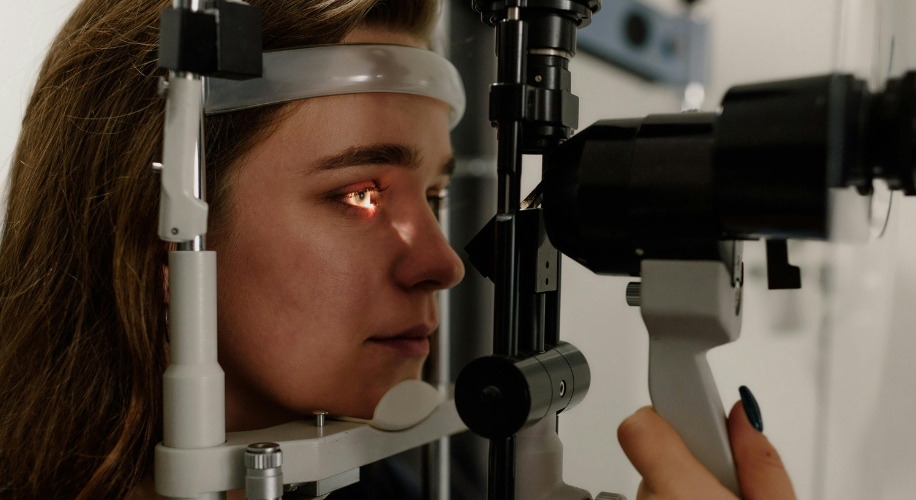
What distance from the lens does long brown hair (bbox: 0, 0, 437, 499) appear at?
83 centimetres

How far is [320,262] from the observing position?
84 centimetres

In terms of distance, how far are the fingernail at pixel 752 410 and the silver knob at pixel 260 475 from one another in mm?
397

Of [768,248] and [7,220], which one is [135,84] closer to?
[7,220]

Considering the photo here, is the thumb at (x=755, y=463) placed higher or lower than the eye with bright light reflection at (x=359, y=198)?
lower

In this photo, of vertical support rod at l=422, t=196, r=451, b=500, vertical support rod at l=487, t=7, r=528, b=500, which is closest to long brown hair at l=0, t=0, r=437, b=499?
vertical support rod at l=487, t=7, r=528, b=500

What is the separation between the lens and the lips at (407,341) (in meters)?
0.89

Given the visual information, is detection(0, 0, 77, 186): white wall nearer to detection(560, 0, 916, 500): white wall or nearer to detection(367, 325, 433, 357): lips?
detection(367, 325, 433, 357): lips

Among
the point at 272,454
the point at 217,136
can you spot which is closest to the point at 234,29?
the point at 217,136

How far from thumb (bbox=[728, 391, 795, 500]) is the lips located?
0.42m

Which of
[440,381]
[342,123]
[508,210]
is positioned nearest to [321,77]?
[342,123]

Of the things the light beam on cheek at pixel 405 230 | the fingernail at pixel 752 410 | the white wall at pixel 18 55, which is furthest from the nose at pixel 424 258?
the white wall at pixel 18 55

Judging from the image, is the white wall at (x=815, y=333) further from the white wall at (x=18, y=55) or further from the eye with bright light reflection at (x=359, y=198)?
the eye with bright light reflection at (x=359, y=198)

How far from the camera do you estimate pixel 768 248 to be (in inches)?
23.1

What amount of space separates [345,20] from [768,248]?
1.79 ft
